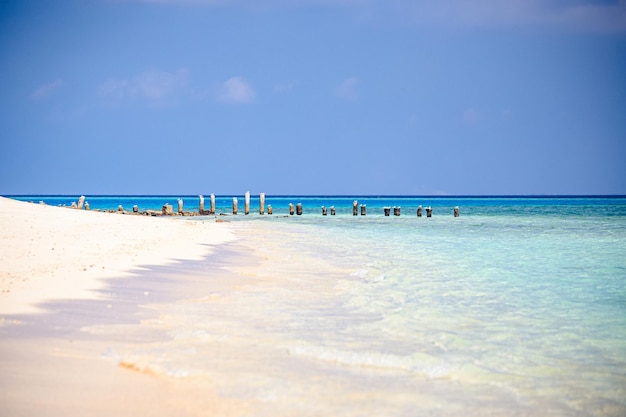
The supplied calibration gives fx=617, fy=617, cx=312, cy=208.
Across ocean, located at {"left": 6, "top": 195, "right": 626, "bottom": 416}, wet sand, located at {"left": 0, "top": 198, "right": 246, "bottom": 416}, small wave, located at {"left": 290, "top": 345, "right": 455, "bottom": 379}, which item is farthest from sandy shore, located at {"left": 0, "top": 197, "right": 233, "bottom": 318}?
small wave, located at {"left": 290, "top": 345, "right": 455, "bottom": 379}

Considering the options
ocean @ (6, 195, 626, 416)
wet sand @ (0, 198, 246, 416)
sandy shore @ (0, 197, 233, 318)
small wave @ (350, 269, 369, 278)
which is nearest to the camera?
wet sand @ (0, 198, 246, 416)

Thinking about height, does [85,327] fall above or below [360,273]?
above

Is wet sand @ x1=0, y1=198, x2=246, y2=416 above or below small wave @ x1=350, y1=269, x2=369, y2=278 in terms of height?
above

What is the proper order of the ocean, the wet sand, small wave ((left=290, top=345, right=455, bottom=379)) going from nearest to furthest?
1. the wet sand
2. the ocean
3. small wave ((left=290, top=345, right=455, bottom=379))

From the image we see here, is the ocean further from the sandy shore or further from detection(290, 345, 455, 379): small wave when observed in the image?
the sandy shore

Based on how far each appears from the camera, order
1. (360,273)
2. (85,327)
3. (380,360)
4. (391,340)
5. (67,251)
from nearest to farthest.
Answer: (380,360) → (85,327) → (391,340) → (360,273) → (67,251)

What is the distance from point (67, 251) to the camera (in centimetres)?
1358

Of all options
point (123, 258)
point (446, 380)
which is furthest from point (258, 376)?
point (123, 258)

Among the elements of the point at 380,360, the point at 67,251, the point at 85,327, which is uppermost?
the point at 67,251

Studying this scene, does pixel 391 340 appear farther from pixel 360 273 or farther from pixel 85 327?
pixel 360 273

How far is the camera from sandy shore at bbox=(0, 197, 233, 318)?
8.81m

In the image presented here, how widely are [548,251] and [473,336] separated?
13.4m

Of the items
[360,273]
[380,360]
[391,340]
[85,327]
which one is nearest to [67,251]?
[360,273]

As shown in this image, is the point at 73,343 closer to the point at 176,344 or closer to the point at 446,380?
the point at 176,344
